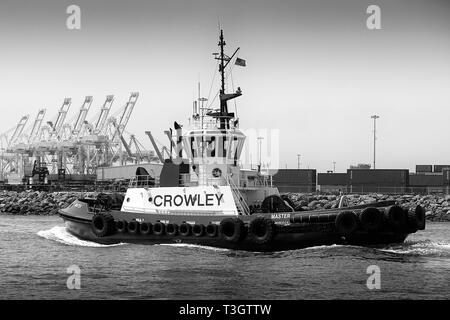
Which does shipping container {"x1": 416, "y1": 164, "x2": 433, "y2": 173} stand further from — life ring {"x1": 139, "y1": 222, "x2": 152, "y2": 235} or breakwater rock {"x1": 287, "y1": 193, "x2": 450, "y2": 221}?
life ring {"x1": 139, "y1": 222, "x2": 152, "y2": 235}

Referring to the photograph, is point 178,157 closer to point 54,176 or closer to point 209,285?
point 209,285

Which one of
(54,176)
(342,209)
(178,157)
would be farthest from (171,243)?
(54,176)

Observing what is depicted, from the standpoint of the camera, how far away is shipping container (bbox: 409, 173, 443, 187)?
6248cm

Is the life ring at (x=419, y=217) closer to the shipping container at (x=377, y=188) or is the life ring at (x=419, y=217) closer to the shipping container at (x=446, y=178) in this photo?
the shipping container at (x=377, y=188)

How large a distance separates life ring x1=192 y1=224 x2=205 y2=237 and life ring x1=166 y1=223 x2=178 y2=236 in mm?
684

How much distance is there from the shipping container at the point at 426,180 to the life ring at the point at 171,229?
48.0 metres

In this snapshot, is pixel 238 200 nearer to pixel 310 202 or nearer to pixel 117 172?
pixel 310 202

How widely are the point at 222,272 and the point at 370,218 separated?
197 inches

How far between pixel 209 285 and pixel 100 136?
70605 mm

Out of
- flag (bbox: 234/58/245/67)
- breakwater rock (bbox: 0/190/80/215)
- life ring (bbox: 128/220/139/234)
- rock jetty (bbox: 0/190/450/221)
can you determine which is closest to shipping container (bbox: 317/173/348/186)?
rock jetty (bbox: 0/190/450/221)

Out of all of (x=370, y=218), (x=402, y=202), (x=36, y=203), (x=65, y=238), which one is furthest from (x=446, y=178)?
(x=370, y=218)

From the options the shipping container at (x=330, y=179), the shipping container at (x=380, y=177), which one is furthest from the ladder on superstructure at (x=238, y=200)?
the shipping container at (x=330, y=179)

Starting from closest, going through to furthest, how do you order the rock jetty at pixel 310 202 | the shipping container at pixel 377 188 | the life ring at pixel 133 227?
the life ring at pixel 133 227 < the rock jetty at pixel 310 202 < the shipping container at pixel 377 188

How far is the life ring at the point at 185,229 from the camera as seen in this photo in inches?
744
